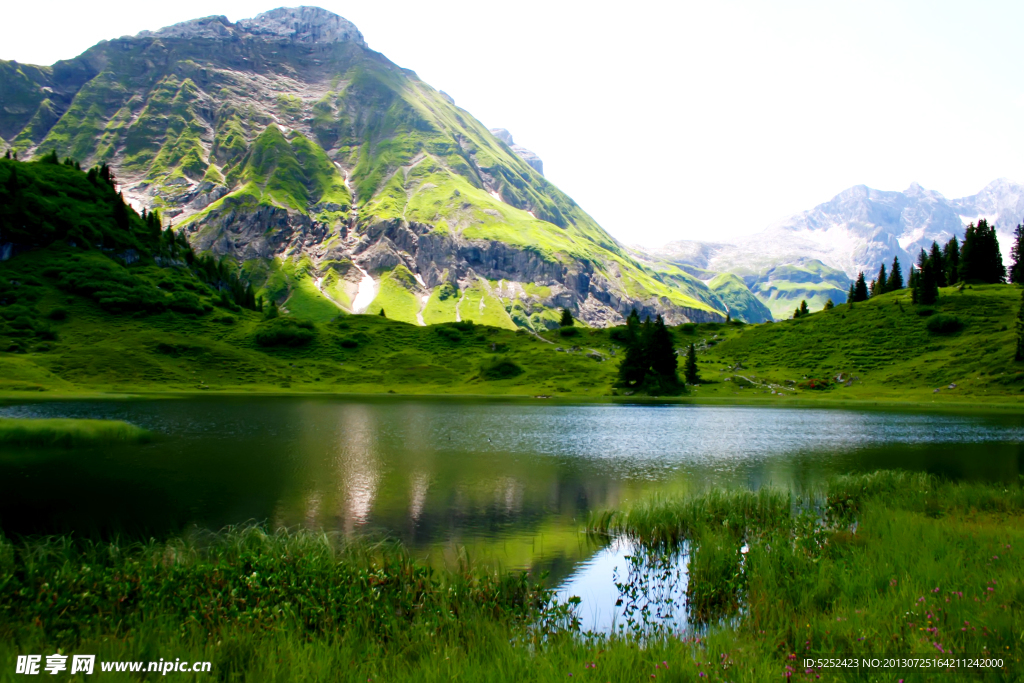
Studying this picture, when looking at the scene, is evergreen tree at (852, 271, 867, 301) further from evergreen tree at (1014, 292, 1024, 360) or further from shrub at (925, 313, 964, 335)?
evergreen tree at (1014, 292, 1024, 360)

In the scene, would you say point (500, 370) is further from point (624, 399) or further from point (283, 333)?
point (283, 333)

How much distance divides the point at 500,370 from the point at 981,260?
150m

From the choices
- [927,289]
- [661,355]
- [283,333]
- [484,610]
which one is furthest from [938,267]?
[484,610]

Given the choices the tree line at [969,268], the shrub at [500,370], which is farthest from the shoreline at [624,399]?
the tree line at [969,268]

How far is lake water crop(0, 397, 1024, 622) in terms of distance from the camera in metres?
22.6

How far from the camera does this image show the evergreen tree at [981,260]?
6383 inches

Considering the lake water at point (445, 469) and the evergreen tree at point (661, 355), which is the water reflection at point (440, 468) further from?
the evergreen tree at point (661, 355)

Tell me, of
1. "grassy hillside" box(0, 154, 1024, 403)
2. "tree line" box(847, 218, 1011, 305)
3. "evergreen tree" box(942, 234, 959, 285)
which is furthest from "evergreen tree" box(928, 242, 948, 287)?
"grassy hillside" box(0, 154, 1024, 403)

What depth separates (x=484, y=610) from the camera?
43.9ft

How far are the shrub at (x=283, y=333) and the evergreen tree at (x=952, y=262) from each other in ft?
681

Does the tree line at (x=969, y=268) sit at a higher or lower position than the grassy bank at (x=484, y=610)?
higher

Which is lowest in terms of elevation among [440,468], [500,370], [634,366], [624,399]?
[624,399]

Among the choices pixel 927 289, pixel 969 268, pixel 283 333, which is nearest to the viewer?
pixel 927 289

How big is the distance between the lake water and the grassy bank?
4.33 m
